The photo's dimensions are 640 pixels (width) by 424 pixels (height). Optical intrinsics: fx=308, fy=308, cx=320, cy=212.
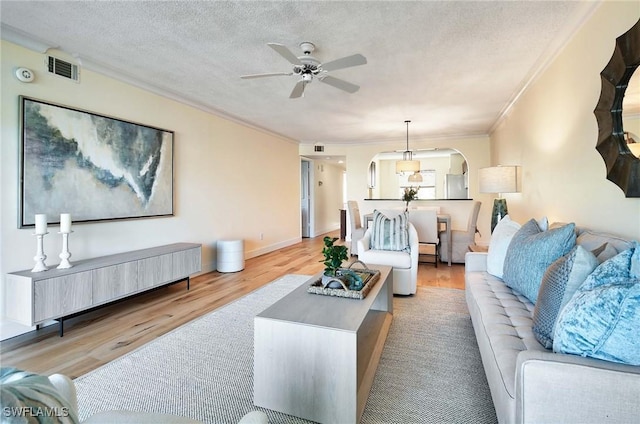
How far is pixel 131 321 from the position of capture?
281cm

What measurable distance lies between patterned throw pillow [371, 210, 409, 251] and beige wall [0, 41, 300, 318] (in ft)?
8.04

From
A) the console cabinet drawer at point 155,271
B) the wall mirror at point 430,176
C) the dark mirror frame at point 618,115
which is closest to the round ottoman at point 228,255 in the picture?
the console cabinet drawer at point 155,271

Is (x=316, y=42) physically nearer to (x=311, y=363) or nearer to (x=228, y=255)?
(x=311, y=363)

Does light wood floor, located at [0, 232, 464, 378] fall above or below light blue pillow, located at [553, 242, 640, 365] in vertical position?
below

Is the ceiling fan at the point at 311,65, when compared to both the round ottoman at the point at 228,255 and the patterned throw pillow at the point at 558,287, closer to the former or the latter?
the patterned throw pillow at the point at 558,287

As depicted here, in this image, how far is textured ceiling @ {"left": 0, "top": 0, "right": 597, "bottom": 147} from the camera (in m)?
2.18

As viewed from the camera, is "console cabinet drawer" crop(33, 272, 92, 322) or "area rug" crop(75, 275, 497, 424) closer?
"area rug" crop(75, 275, 497, 424)

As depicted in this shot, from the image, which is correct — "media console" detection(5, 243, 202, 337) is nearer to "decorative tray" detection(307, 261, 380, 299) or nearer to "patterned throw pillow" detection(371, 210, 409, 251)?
"decorative tray" detection(307, 261, 380, 299)

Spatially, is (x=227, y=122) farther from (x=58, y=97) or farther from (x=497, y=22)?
(x=497, y=22)

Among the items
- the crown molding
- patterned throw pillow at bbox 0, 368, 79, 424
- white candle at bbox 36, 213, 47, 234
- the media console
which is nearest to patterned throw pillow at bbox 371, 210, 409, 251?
the media console

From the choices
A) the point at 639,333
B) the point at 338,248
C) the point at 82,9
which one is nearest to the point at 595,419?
the point at 639,333

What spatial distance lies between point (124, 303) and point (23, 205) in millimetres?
1313

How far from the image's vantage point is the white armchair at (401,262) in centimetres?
343

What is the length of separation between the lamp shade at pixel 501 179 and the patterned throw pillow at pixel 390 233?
1.07m
